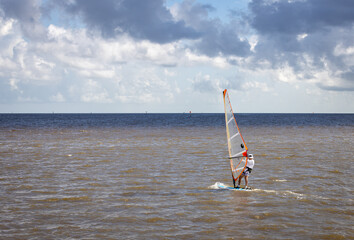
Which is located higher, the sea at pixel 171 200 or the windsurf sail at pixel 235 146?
the windsurf sail at pixel 235 146

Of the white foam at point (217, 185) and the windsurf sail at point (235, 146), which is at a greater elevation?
the windsurf sail at point (235, 146)

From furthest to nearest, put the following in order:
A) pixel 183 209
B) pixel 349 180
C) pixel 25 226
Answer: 1. pixel 349 180
2. pixel 183 209
3. pixel 25 226

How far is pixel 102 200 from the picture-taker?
15.0 m

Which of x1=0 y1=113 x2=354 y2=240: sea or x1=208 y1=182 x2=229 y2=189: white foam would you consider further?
x1=208 y1=182 x2=229 y2=189: white foam

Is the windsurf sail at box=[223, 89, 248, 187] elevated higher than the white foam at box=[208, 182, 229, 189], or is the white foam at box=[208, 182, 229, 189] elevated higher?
the windsurf sail at box=[223, 89, 248, 187]

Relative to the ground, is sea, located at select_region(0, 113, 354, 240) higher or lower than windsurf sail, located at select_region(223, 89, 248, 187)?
lower

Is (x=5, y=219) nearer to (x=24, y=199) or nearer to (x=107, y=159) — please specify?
(x=24, y=199)

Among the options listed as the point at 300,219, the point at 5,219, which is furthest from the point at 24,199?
the point at 300,219

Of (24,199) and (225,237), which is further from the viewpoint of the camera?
(24,199)

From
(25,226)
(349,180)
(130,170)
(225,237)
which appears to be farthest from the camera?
(130,170)

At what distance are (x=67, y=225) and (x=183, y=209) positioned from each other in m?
4.48

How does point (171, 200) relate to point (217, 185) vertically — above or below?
below

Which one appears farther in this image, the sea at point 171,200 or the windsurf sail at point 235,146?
the windsurf sail at point 235,146

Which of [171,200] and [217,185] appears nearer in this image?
[171,200]
